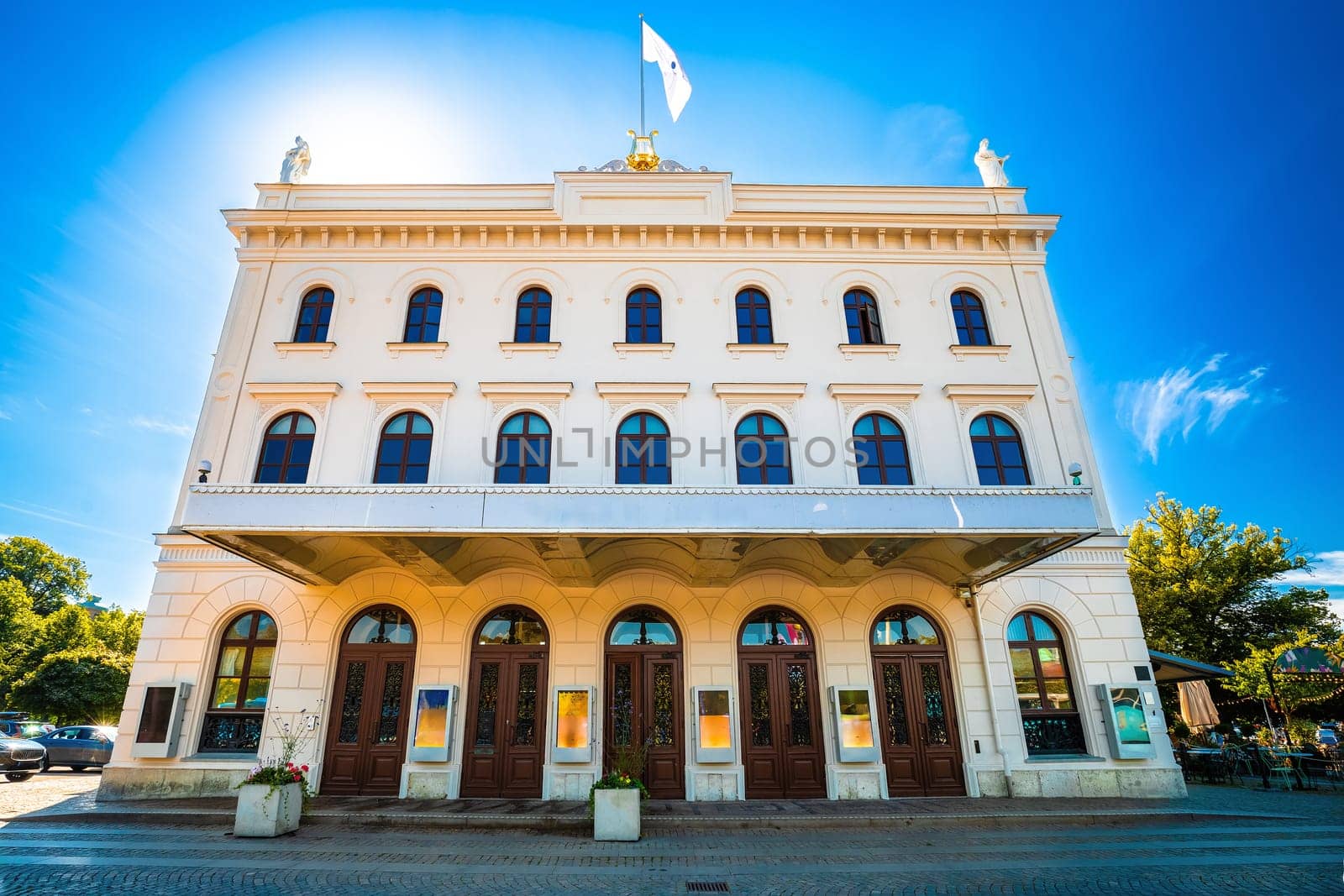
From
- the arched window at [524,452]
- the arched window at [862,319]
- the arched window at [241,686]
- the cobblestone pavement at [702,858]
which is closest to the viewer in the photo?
the cobblestone pavement at [702,858]

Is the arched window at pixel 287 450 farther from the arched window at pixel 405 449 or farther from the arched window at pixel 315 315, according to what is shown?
the arched window at pixel 315 315

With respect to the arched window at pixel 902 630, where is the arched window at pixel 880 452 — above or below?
above

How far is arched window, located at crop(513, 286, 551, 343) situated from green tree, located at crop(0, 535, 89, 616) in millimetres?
41111

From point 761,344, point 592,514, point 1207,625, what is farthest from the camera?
point 1207,625

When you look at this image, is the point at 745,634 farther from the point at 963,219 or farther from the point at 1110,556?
the point at 963,219

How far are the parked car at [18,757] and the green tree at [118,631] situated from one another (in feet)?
64.2

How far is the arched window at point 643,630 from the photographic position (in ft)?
39.5

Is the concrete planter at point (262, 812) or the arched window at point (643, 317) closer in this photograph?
the concrete planter at point (262, 812)

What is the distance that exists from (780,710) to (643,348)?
304 inches

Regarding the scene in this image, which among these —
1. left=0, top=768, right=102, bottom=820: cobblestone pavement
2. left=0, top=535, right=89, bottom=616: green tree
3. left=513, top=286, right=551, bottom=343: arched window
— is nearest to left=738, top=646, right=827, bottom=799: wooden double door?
left=513, top=286, right=551, bottom=343: arched window

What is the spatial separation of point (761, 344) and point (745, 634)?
6093 mm

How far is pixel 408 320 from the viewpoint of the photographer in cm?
1448

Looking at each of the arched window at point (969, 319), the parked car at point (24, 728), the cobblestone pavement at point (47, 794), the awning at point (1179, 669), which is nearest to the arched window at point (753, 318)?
the arched window at point (969, 319)

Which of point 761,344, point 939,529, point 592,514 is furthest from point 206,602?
point 939,529
